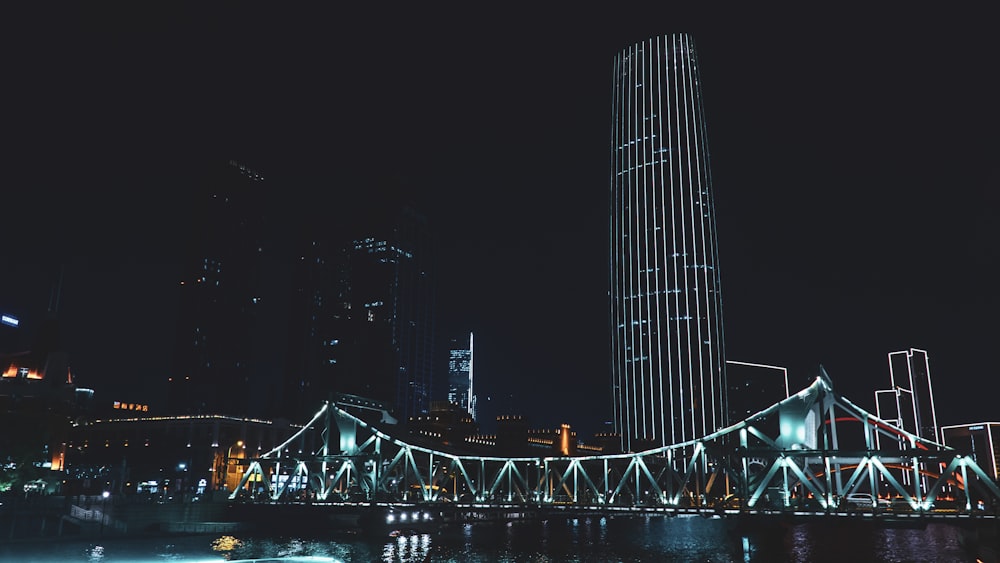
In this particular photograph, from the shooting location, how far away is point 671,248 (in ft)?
631

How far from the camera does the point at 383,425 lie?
14850 centimetres

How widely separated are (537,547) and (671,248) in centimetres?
11263

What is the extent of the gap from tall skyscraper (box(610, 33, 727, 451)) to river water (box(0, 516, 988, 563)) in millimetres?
71708

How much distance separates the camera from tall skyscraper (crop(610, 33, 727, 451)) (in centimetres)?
18900

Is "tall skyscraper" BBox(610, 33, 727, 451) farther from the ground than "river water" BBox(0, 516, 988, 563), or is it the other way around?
"tall skyscraper" BBox(610, 33, 727, 451)

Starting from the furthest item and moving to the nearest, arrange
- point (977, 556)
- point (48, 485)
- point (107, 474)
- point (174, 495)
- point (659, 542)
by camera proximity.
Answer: point (107, 474), point (48, 485), point (174, 495), point (659, 542), point (977, 556)

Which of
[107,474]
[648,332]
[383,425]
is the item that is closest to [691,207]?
[648,332]

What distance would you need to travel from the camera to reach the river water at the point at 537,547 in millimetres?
74125

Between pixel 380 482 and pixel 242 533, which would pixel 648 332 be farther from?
pixel 242 533

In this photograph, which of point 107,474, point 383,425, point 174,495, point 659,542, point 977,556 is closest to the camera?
point 977,556

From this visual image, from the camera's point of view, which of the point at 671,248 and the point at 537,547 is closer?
the point at 537,547

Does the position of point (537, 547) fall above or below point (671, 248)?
below

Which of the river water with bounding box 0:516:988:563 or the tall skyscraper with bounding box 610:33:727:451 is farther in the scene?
the tall skyscraper with bounding box 610:33:727:451

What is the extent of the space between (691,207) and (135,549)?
145 m
